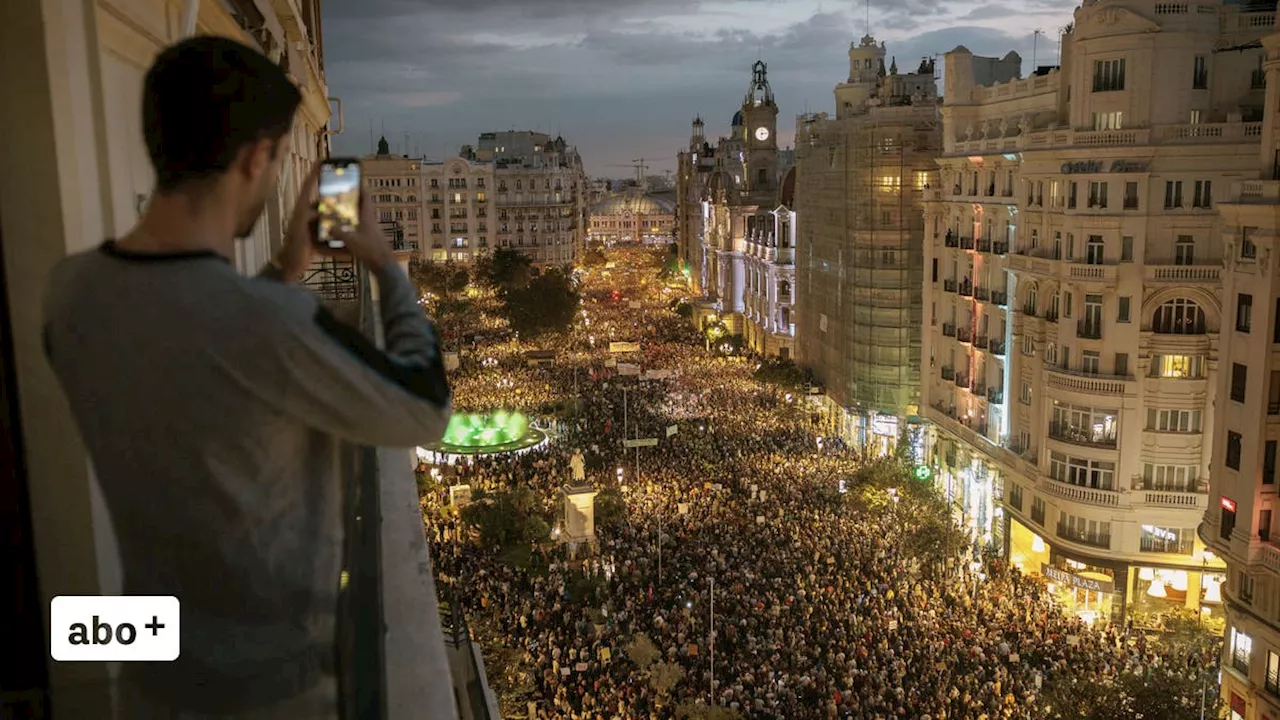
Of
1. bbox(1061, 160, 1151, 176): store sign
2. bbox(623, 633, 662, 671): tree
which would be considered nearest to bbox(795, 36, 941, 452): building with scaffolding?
bbox(1061, 160, 1151, 176): store sign

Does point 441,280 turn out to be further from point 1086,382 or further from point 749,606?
point 749,606

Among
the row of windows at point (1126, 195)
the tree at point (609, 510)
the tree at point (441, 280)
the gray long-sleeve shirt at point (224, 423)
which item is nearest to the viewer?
the gray long-sleeve shirt at point (224, 423)

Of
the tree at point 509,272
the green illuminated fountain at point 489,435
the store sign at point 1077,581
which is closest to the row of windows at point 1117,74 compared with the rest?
the store sign at point 1077,581

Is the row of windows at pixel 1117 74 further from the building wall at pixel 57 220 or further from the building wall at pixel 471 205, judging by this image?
the building wall at pixel 471 205

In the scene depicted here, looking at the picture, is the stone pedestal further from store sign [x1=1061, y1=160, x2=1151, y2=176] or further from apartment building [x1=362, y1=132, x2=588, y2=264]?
apartment building [x1=362, y1=132, x2=588, y2=264]

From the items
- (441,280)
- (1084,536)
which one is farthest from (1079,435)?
(441,280)

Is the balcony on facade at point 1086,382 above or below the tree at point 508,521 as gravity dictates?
above

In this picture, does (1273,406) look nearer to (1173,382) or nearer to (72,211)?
(1173,382)
